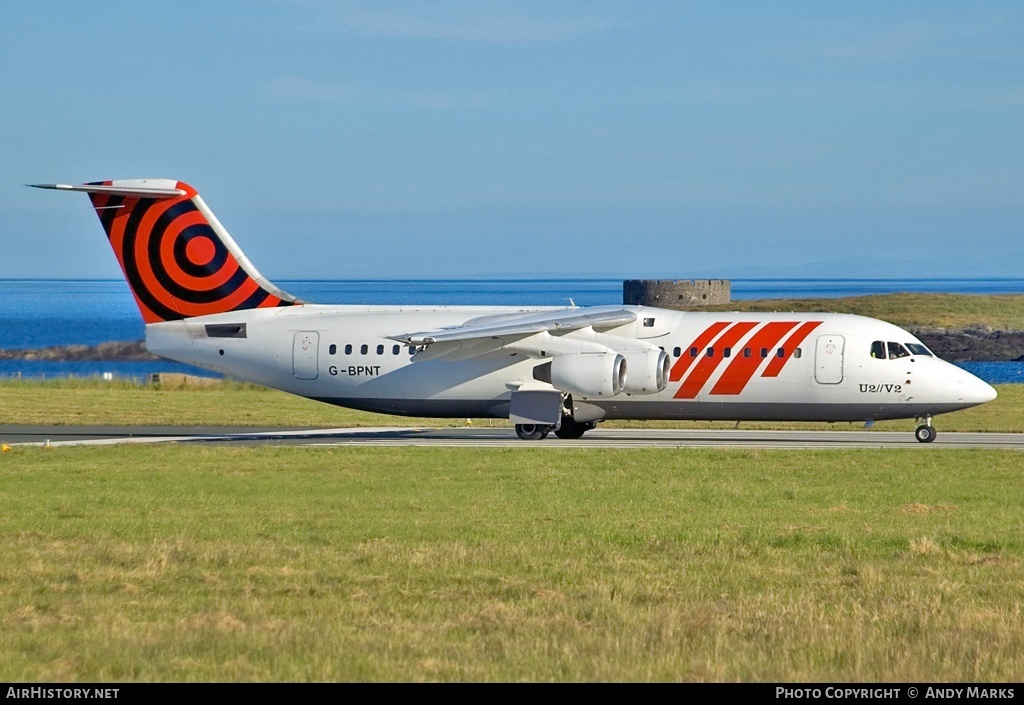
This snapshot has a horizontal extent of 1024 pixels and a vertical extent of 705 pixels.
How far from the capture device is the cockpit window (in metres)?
32.1

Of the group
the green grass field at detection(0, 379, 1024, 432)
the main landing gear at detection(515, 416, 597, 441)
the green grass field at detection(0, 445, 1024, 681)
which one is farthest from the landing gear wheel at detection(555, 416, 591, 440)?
the green grass field at detection(0, 445, 1024, 681)

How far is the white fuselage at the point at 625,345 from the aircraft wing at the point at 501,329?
0.17 m

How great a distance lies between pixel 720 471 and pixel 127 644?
15385 mm

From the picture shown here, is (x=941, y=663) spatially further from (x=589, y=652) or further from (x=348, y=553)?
(x=348, y=553)

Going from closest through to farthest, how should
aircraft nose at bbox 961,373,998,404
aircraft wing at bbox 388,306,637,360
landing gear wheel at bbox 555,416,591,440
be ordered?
1. aircraft nose at bbox 961,373,998,404
2. aircraft wing at bbox 388,306,637,360
3. landing gear wheel at bbox 555,416,591,440

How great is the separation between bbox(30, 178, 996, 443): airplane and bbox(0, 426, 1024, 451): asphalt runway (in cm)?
77

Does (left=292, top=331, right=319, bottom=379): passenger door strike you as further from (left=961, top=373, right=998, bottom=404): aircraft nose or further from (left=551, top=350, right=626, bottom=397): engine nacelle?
(left=961, top=373, right=998, bottom=404): aircraft nose

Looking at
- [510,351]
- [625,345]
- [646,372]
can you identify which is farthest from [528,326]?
[646,372]

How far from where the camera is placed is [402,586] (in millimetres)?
12859

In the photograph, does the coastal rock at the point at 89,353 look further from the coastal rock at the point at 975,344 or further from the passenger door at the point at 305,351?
the coastal rock at the point at 975,344

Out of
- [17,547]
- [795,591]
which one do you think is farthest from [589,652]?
[17,547]

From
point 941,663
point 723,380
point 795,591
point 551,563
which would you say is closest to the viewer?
point 941,663

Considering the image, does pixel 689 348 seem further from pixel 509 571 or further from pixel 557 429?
pixel 509 571

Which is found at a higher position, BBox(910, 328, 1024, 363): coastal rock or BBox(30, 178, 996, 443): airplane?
BBox(30, 178, 996, 443): airplane
